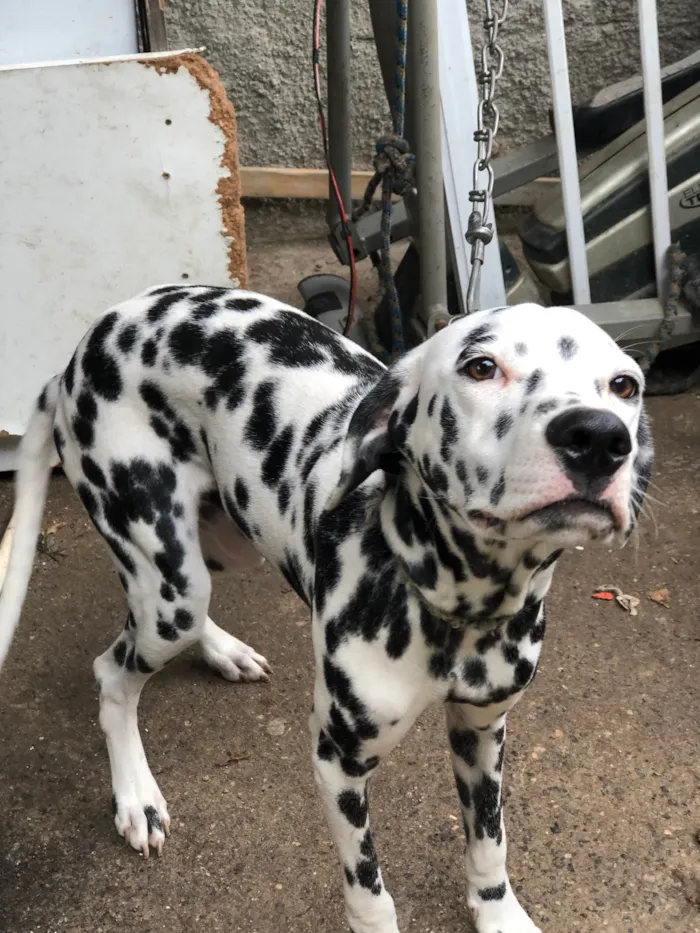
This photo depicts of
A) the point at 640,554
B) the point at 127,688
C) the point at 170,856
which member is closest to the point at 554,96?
the point at 640,554

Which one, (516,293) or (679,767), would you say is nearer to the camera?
(679,767)

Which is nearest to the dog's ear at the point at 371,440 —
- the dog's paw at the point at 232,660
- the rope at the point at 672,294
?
the dog's paw at the point at 232,660

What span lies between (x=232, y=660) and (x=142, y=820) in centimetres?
66

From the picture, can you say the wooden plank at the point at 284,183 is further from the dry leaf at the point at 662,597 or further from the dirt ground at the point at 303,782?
the dry leaf at the point at 662,597

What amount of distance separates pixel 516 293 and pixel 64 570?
241 cm

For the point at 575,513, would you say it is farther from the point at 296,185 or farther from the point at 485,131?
the point at 296,185

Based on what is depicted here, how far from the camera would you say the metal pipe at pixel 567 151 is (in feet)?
14.8

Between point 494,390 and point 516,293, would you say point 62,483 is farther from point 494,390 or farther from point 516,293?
point 494,390

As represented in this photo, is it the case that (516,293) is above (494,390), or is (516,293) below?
below

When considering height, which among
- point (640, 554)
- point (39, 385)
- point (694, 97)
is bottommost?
point (640, 554)

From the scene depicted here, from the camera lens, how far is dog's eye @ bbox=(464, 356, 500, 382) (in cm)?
180

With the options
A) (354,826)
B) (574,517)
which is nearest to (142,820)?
(354,826)

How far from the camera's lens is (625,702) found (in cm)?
322

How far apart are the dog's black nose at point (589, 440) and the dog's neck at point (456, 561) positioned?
31 cm
